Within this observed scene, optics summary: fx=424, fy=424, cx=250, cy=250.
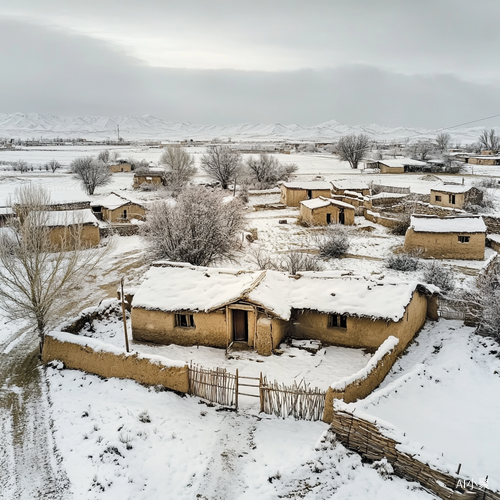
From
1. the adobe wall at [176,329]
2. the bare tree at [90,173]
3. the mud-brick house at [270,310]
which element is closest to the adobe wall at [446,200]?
the mud-brick house at [270,310]

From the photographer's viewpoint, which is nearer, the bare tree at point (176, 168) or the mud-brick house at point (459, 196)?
the mud-brick house at point (459, 196)

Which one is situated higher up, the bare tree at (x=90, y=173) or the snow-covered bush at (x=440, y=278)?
the bare tree at (x=90, y=173)

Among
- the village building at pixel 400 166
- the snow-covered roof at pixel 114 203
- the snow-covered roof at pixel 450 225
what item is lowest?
the snow-covered roof at pixel 450 225

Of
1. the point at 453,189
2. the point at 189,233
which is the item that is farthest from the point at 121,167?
the point at 189,233

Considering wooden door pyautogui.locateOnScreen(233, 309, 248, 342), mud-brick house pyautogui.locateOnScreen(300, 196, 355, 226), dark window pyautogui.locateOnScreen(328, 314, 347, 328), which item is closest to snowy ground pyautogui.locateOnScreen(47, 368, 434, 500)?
wooden door pyautogui.locateOnScreen(233, 309, 248, 342)

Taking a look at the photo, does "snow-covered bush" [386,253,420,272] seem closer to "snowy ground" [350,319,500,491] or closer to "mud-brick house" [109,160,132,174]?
"snowy ground" [350,319,500,491]

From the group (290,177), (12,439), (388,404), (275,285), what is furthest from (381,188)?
(12,439)

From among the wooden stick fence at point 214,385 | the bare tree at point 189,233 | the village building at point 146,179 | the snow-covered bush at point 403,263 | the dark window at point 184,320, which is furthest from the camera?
the village building at point 146,179

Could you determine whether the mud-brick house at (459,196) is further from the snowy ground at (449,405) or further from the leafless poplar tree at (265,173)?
the snowy ground at (449,405)
